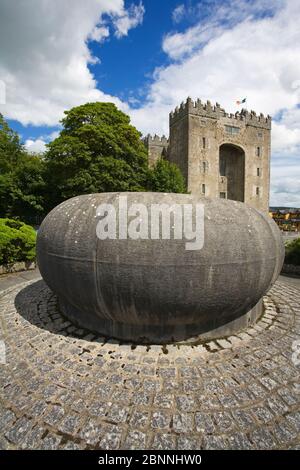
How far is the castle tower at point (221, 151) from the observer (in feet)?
106

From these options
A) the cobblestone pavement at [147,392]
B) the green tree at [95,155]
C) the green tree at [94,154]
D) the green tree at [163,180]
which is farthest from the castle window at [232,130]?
the cobblestone pavement at [147,392]

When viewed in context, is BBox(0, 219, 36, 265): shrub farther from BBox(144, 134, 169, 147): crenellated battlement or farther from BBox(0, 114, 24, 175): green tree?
BBox(144, 134, 169, 147): crenellated battlement

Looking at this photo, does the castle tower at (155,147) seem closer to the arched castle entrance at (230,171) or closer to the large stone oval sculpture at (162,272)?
the arched castle entrance at (230,171)

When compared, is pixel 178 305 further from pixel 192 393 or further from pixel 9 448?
pixel 9 448

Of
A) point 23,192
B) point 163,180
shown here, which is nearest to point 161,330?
point 163,180

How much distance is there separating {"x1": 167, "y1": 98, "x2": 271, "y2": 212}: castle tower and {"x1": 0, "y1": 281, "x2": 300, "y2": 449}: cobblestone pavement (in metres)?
30.9

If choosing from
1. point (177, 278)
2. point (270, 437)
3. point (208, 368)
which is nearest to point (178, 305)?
point (177, 278)

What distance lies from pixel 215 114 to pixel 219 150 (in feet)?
17.5

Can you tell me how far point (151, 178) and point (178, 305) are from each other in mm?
21047

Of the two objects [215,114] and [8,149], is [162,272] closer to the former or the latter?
[8,149]

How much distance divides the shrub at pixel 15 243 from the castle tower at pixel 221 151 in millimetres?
27233

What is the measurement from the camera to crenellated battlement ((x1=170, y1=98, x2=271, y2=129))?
32.2 meters

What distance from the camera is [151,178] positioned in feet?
75.3

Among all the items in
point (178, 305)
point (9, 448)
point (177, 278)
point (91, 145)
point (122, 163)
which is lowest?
point (9, 448)
